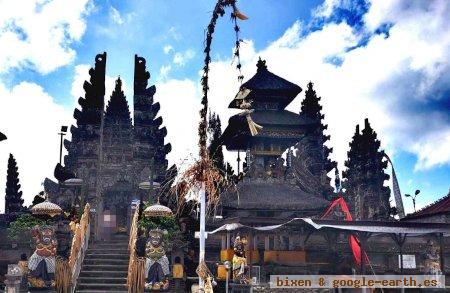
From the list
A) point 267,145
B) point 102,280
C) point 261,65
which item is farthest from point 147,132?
point 102,280

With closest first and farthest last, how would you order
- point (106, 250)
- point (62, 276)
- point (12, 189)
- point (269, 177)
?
point (62, 276) → point (106, 250) → point (269, 177) → point (12, 189)

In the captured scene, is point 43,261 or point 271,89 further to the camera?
point 271,89

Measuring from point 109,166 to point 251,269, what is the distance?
17449 mm

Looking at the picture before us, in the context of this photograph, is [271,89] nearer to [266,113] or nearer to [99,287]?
[266,113]

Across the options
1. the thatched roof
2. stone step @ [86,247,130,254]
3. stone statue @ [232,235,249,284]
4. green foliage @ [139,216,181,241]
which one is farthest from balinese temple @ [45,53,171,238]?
stone statue @ [232,235,249,284]

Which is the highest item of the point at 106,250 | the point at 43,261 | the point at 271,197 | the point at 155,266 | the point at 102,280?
the point at 271,197

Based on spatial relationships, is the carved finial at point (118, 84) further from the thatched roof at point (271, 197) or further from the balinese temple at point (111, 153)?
the thatched roof at point (271, 197)

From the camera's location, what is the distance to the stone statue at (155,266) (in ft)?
73.8

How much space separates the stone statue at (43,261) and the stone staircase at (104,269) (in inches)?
53.5

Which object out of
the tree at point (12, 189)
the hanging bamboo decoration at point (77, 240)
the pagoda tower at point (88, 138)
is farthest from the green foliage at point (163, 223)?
the tree at point (12, 189)

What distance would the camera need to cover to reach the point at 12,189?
180 ft

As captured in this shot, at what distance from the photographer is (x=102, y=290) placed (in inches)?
894

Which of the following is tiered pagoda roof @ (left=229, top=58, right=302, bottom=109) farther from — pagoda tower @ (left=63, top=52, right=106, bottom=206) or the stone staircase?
the stone staircase

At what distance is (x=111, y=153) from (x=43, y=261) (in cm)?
1818
